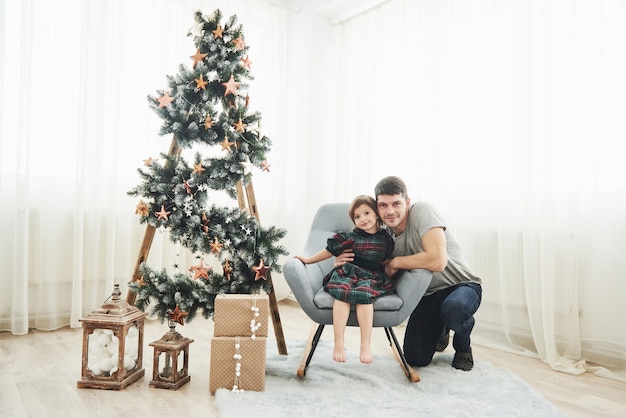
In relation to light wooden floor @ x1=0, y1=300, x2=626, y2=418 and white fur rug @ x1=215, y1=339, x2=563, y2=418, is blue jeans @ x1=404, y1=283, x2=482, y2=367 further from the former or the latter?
light wooden floor @ x1=0, y1=300, x2=626, y2=418

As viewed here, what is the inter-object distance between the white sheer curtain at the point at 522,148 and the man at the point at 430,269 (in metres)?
0.52

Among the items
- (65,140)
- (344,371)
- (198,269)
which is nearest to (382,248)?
(344,371)

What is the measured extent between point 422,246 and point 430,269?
17 centimetres

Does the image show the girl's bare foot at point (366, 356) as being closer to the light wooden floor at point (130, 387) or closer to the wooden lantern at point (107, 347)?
the light wooden floor at point (130, 387)

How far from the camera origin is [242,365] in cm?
195

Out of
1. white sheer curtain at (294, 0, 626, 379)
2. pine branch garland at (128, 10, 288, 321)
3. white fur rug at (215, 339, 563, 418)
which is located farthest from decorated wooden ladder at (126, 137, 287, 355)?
white sheer curtain at (294, 0, 626, 379)

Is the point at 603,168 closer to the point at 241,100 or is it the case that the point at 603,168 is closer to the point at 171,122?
the point at 241,100

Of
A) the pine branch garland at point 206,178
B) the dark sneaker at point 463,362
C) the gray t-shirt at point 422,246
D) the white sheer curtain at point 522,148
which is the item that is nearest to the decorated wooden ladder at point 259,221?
the pine branch garland at point 206,178

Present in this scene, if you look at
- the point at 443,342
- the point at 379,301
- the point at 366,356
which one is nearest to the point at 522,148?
the point at 443,342

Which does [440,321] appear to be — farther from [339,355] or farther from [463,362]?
[339,355]

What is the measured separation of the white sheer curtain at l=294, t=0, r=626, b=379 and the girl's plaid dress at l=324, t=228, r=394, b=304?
3.07ft

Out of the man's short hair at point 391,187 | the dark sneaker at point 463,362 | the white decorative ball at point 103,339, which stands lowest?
the dark sneaker at point 463,362

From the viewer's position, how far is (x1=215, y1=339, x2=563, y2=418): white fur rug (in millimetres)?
1780

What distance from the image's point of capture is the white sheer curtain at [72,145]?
9.00 ft
